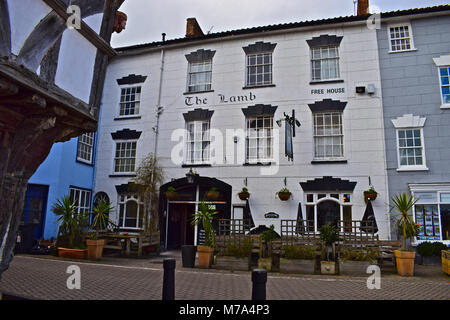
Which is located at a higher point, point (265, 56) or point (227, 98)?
point (265, 56)

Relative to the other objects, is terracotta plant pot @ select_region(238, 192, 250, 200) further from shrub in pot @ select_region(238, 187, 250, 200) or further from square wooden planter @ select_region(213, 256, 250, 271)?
square wooden planter @ select_region(213, 256, 250, 271)

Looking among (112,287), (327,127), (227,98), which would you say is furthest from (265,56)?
(112,287)

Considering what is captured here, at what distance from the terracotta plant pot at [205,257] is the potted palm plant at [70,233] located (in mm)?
4448

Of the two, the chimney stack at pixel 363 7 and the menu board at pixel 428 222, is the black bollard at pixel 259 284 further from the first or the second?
the chimney stack at pixel 363 7

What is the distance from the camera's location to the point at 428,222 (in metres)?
12.5


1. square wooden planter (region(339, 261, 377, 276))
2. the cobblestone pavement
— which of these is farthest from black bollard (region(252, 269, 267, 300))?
square wooden planter (region(339, 261, 377, 276))

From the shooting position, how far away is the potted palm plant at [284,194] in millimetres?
13484

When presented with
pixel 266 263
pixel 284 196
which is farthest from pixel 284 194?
pixel 266 263

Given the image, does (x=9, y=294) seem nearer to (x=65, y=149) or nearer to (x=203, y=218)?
(x=203, y=218)

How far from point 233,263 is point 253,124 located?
21.6 feet

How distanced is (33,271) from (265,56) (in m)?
12.4

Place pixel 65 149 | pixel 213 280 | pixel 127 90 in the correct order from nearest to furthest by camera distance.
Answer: pixel 213 280 → pixel 65 149 → pixel 127 90

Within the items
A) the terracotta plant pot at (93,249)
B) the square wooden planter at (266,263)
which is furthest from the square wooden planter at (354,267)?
the terracotta plant pot at (93,249)
